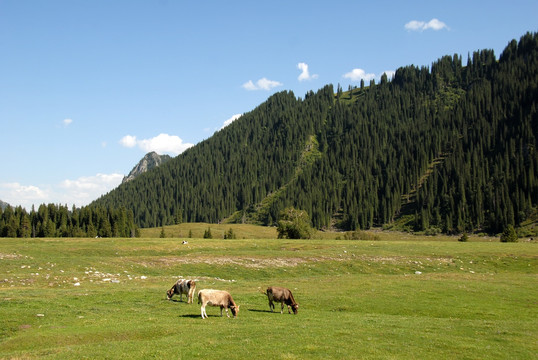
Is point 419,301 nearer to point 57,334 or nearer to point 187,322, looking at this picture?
point 187,322

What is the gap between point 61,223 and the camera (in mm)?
137875

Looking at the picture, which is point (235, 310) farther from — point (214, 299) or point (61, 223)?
point (61, 223)

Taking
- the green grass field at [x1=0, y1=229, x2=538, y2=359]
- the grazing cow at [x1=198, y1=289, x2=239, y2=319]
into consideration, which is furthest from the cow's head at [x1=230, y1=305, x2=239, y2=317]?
the green grass field at [x1=0, y1=229, x2=538, y2=359]

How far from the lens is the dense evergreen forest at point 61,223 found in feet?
408

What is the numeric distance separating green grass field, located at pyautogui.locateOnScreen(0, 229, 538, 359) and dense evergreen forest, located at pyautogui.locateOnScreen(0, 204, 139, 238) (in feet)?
256

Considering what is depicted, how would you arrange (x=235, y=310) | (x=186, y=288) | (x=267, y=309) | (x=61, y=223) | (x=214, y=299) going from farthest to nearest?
(x=61, y=223) → (x=186, y=288) → (x=267, y=309) → (x=235, y=310) → (x=214, y=299)

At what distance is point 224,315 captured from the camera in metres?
24.5

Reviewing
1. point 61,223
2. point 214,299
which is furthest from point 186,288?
point 61,223

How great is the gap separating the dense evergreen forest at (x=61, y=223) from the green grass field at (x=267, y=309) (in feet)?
256

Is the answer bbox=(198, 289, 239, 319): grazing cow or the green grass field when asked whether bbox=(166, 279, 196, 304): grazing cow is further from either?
bbox=(198, 289, 239, 319): grazing cow

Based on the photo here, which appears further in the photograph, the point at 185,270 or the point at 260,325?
the point at 185,270

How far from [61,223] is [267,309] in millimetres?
134388

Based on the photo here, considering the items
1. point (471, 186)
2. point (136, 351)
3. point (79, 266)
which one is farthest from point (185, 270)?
point (471, 186)

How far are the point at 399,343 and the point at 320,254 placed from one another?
39646 mm
